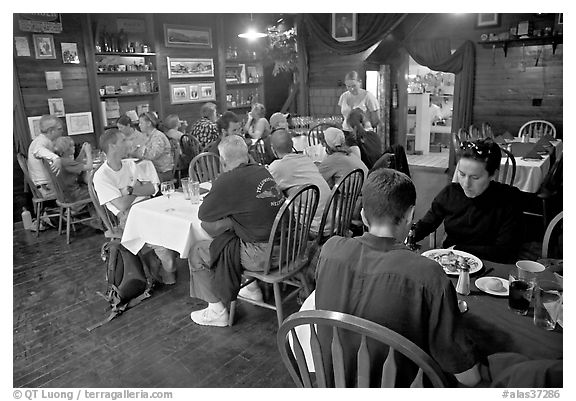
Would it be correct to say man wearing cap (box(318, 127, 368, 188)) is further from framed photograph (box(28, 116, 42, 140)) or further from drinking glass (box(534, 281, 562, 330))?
framed photograph (box(28, 116, 42, 140))

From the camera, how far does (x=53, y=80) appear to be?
A: 5.44m

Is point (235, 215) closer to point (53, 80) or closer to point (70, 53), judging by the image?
point (53, 80)

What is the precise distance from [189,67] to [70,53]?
195cm

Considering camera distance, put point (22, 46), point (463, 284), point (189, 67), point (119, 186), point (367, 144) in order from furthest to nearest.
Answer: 1. point (189, 67)
2. point (22, 46)
3. point (367, 144)
4. point (119, 186)
5. point (463, 284)

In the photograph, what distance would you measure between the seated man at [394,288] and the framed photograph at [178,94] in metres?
6.22

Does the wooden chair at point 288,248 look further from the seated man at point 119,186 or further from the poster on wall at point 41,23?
the poster on wall at point 41,23

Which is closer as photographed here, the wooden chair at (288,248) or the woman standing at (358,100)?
the wooden chair at (288,248)

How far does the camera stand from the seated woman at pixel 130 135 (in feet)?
15.8

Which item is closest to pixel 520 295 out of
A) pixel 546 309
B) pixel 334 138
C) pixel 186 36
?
pixel 546 309

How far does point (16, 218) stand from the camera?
4992mm

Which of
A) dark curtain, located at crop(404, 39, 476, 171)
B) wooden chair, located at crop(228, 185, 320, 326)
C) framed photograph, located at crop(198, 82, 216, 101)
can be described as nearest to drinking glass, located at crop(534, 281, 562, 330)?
wooden chair, located at crop(228, 185, 320, 326)

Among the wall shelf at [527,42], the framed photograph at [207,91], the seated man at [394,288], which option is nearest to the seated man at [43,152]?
the framed photograph at [207,91]
